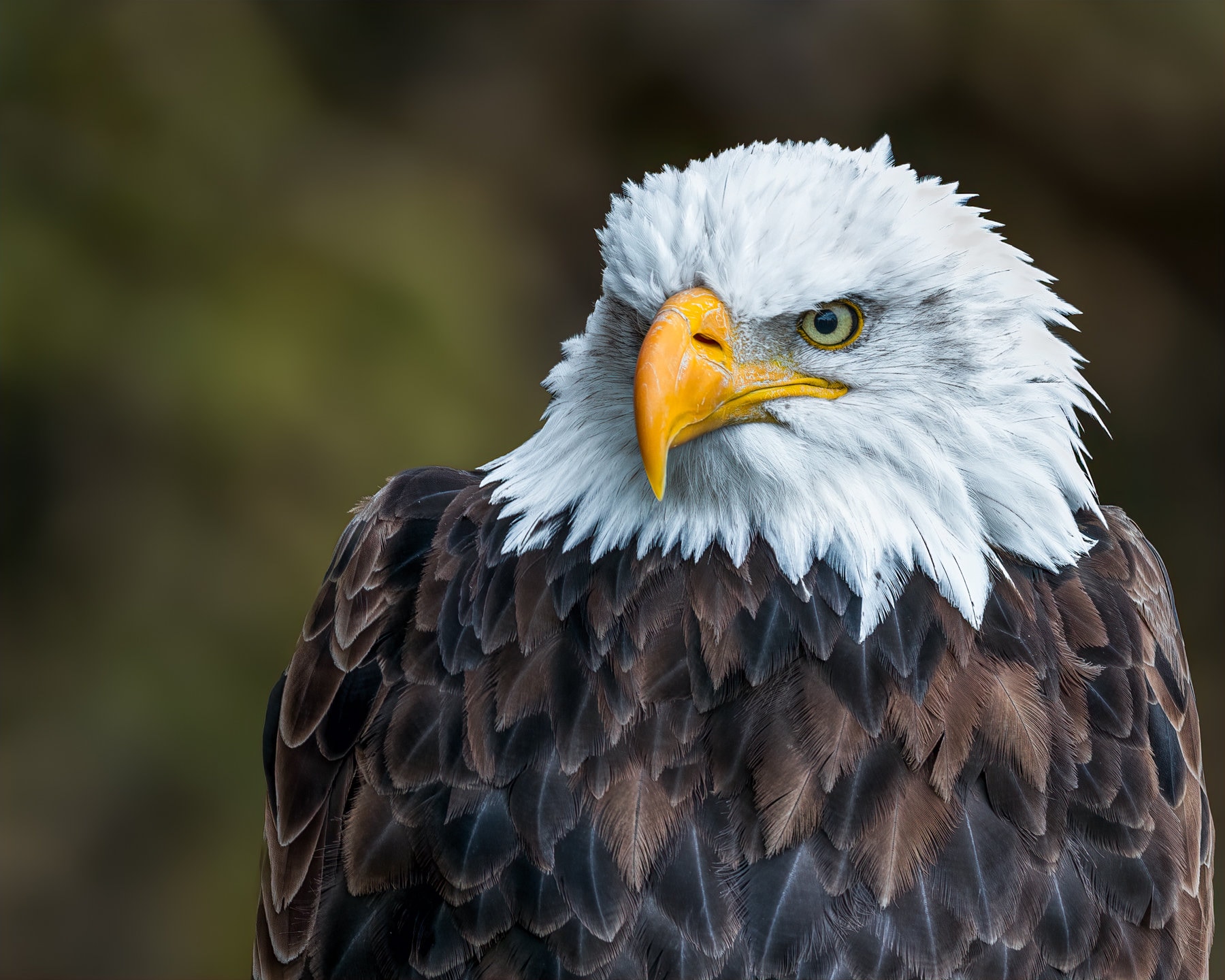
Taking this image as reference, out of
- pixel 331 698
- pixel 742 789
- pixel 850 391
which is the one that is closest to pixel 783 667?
pixel 742 789

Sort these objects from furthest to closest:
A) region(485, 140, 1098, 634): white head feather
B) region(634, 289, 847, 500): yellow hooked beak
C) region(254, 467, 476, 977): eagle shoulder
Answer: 1. region(254, 467, 476, 977): eagle shoulder
2. region(485, 140, 1098, 634): white head feather
3. region(634, 289, 847, 500): yellow hooked beak

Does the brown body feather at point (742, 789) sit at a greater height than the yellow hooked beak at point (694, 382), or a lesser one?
lesser

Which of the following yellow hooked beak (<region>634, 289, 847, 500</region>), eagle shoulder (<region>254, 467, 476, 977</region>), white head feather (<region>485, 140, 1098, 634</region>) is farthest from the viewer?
eagle shoulder (<region>254, 467, 476, 977</region>)

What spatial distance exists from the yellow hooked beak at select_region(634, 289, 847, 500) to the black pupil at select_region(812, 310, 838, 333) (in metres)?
0.08

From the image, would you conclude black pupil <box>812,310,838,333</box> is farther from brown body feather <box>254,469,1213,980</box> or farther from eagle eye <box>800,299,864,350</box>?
brown body feather <box>254,469,1213,980</box>

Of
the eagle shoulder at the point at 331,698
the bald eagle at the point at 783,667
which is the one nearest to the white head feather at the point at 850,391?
the bald eagle at the point at 783,667

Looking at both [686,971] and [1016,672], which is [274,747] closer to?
[686,971]

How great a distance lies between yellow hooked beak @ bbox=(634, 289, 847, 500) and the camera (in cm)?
183

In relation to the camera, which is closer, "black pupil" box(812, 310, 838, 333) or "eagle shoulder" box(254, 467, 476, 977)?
"black pupil" box(812, 310, 838, 333)

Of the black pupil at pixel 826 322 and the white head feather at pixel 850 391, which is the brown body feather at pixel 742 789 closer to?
the white head feather at pixel 850 391

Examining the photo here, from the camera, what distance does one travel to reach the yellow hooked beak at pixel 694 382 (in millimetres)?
1825

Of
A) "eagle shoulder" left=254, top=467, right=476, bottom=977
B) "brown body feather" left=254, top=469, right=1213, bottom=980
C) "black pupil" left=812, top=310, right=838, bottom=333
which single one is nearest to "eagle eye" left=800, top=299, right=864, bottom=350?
"black pupil" left=812, top=310, right=838, bottom=333

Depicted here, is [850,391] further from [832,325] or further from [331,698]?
[331,698]

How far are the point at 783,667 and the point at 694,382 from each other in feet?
1.59
